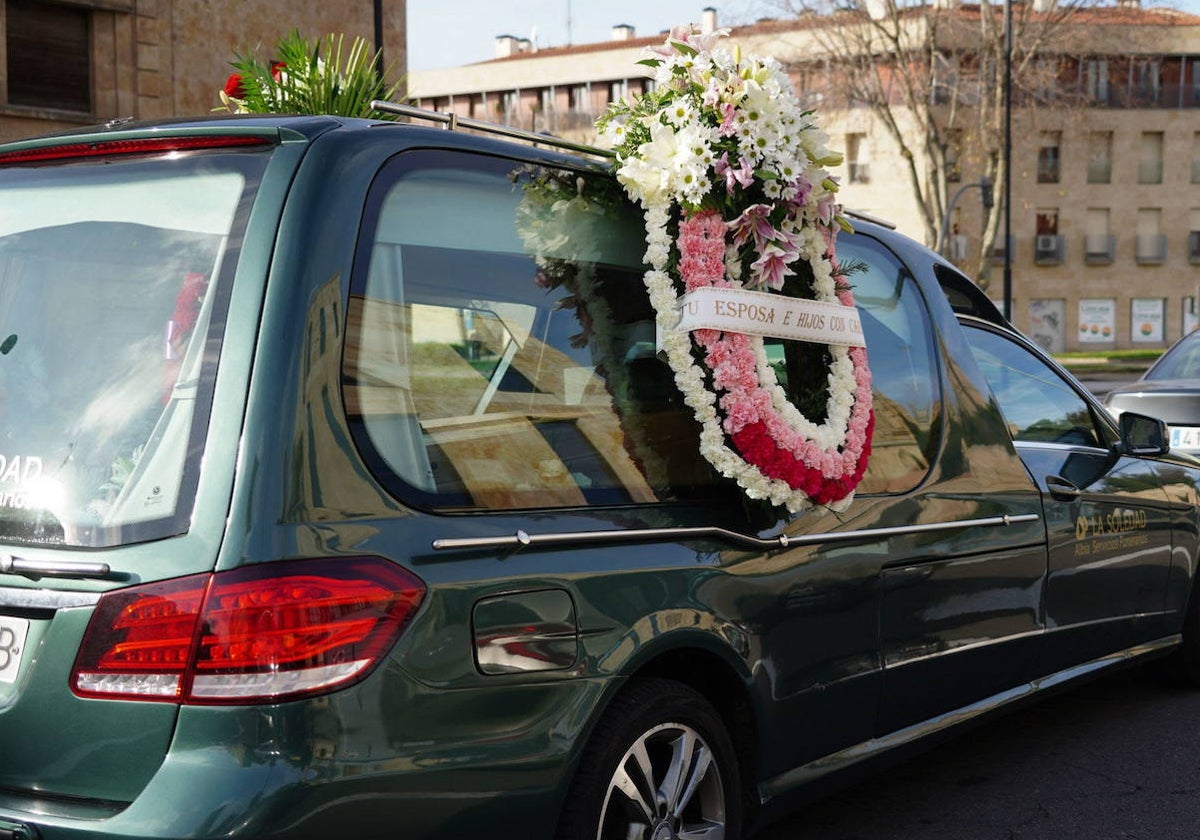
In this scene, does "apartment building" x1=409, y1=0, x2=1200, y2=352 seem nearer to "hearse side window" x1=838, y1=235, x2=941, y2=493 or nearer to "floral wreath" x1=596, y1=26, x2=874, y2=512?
"hearse side window" x1=838, y1=235, x2=941, y2=493

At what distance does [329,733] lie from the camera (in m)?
2.41

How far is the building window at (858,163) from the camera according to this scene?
58.7 meters

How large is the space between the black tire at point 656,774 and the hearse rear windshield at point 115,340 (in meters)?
0.98

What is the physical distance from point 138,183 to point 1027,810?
3.21 meters

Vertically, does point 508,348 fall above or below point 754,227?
below

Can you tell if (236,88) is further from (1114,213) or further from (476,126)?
(1114,213)

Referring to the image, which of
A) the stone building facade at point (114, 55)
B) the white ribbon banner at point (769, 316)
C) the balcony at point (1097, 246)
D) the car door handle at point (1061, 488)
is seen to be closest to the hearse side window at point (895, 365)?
the white ribbon banner at point (769, 316)

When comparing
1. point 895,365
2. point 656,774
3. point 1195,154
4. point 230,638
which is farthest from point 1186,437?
point 1195,154

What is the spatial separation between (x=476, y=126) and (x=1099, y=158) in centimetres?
6323

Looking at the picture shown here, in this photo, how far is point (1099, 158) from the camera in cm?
6178

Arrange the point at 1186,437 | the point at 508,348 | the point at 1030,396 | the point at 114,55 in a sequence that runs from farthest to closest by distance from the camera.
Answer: the point at 114,55, the point at 1186,437, the point at 1030,396, the point at 508,348

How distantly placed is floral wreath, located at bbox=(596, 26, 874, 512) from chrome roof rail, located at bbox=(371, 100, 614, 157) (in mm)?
106

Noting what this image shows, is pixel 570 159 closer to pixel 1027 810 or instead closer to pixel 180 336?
pixel 180 336

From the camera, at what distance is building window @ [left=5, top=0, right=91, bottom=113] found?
80.8 feet
